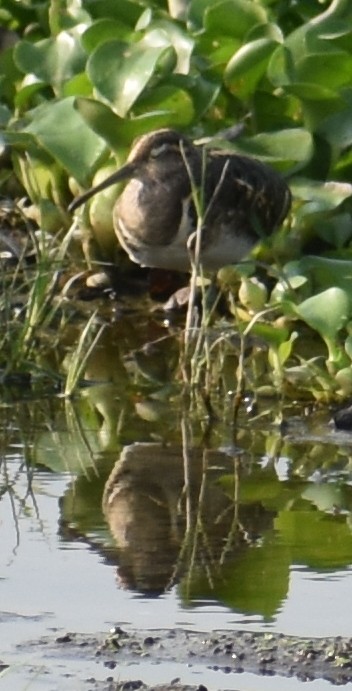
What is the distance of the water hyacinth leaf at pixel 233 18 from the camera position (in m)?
6.76

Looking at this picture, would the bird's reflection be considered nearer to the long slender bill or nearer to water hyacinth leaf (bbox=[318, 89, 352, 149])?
the long slender bill

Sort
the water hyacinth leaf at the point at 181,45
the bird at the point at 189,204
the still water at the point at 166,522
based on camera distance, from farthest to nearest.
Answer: the water hyacinth leaf at the point at 181,45 < the bird at the point at 189,204 < the still water at the point at 166,522

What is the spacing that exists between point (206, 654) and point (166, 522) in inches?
35.2

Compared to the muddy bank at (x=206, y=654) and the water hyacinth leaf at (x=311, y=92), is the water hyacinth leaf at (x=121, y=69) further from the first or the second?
the muddy bank at (x=206, y=654)

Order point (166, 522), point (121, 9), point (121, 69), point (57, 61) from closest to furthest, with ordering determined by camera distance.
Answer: point (166, 522)
point (121, 69)
point (57, 61)
point (121, 9)

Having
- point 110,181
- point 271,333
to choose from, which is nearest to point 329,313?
point 271,333

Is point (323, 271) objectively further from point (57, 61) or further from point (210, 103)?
point (57, 61)

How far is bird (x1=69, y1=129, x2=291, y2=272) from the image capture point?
239 inches

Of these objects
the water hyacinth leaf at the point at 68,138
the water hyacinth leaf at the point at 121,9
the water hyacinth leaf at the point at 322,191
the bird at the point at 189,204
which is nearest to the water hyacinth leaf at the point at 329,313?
the bird at the point at 189,204

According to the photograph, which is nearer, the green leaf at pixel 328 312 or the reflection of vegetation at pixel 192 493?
the reflection of vegetation at pixel 192 493

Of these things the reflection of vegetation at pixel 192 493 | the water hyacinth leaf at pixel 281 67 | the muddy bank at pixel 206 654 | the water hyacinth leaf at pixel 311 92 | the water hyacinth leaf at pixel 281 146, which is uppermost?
the water hyacinth leaf at pixel 281 67

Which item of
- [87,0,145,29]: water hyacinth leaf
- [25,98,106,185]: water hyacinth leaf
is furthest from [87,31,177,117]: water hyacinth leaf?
[87,0,145,29]: water hyacinth leaf

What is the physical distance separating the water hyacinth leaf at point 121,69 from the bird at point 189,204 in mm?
187

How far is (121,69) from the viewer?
6379mm
